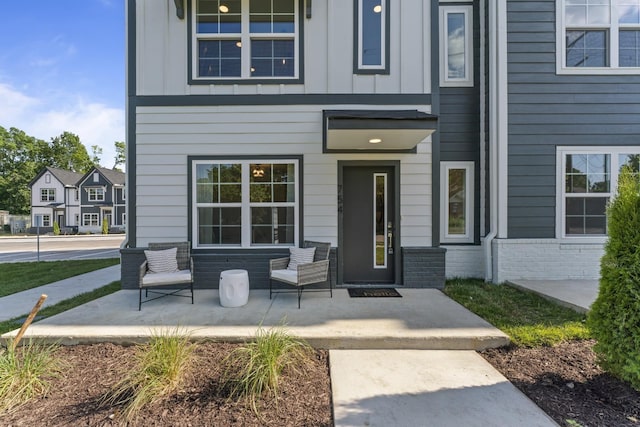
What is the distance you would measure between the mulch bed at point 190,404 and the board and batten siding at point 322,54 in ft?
14.8

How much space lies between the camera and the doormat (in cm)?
495

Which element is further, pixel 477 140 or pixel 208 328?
pixel 477 140

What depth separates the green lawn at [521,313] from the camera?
11.1 ft

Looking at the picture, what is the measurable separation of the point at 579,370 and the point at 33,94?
129 ft

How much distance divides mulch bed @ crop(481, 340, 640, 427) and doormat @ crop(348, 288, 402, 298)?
1.87 metres

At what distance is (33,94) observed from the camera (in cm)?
2753

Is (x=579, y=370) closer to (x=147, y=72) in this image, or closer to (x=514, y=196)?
(x=514, y=196)

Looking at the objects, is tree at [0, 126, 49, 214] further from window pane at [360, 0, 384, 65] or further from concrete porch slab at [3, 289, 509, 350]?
window pane at [360, 0, 384, 65]

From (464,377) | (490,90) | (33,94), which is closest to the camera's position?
(464,377)

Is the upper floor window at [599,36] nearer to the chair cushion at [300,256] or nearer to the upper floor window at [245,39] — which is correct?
the upper floor window at [245,39]

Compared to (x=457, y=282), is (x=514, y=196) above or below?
above

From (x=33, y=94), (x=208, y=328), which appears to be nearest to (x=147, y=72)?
(x=208, y=328)

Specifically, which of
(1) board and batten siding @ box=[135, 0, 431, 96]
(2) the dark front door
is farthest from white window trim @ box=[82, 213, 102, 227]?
(2) the dark front door

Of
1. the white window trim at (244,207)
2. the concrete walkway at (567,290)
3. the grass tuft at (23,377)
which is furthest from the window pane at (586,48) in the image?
the grass tuft at (23,377)
